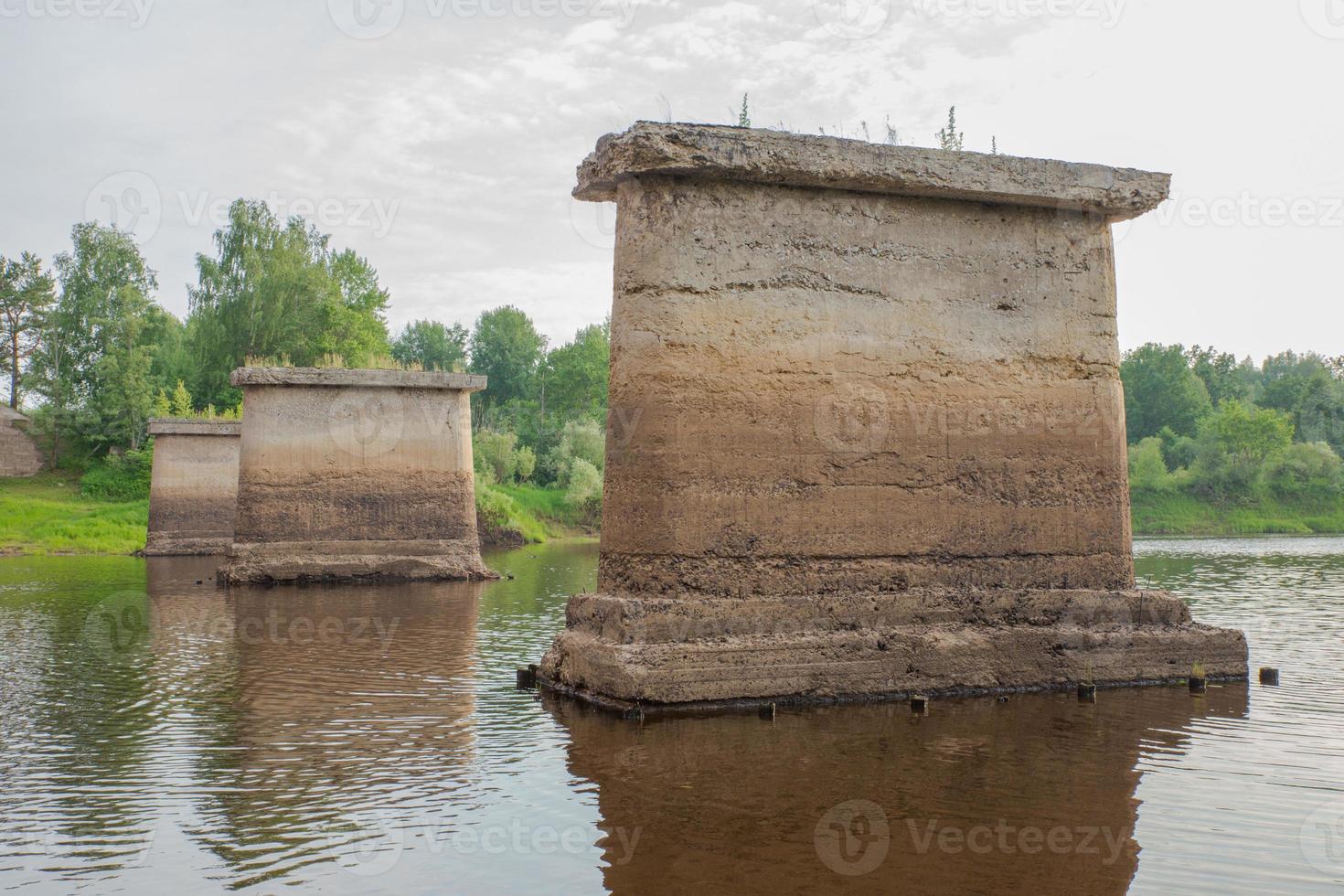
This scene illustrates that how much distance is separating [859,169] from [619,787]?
428 centimetres

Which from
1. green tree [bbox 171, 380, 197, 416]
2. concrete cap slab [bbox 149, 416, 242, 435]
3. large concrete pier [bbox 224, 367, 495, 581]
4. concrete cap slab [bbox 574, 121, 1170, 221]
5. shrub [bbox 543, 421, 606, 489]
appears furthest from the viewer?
shrub [bbox 543, 421, 606, 489]

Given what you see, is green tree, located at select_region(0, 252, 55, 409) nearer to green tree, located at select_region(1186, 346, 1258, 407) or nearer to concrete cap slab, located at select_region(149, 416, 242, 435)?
concrete cap slab, located at select_region(149, 416, 242, 435)

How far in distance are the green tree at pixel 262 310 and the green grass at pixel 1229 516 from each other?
28844 millimetres

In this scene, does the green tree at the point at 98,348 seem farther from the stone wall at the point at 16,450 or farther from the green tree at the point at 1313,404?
the green tree at the point at 1313,404

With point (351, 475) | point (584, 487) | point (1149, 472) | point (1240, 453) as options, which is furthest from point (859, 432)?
point (1240, 453)

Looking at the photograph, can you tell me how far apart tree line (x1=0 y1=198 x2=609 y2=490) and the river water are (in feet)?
106

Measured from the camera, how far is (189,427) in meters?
25.8

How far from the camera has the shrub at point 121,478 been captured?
131ft

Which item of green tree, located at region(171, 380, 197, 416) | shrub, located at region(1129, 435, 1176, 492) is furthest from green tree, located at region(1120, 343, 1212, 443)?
green tree, located at region(171, 380, 197, 416)

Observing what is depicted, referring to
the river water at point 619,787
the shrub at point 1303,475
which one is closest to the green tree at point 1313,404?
the shrub at point 1303,475

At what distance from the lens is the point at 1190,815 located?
5445mm

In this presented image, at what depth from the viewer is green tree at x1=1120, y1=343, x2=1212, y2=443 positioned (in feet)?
191

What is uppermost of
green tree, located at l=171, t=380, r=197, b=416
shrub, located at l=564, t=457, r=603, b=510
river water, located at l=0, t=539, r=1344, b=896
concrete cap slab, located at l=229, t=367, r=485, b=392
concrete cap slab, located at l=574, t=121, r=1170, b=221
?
green tree, located at l=171, t=380, r=197, b=416

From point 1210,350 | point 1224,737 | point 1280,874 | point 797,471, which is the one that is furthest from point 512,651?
point 1210,350
